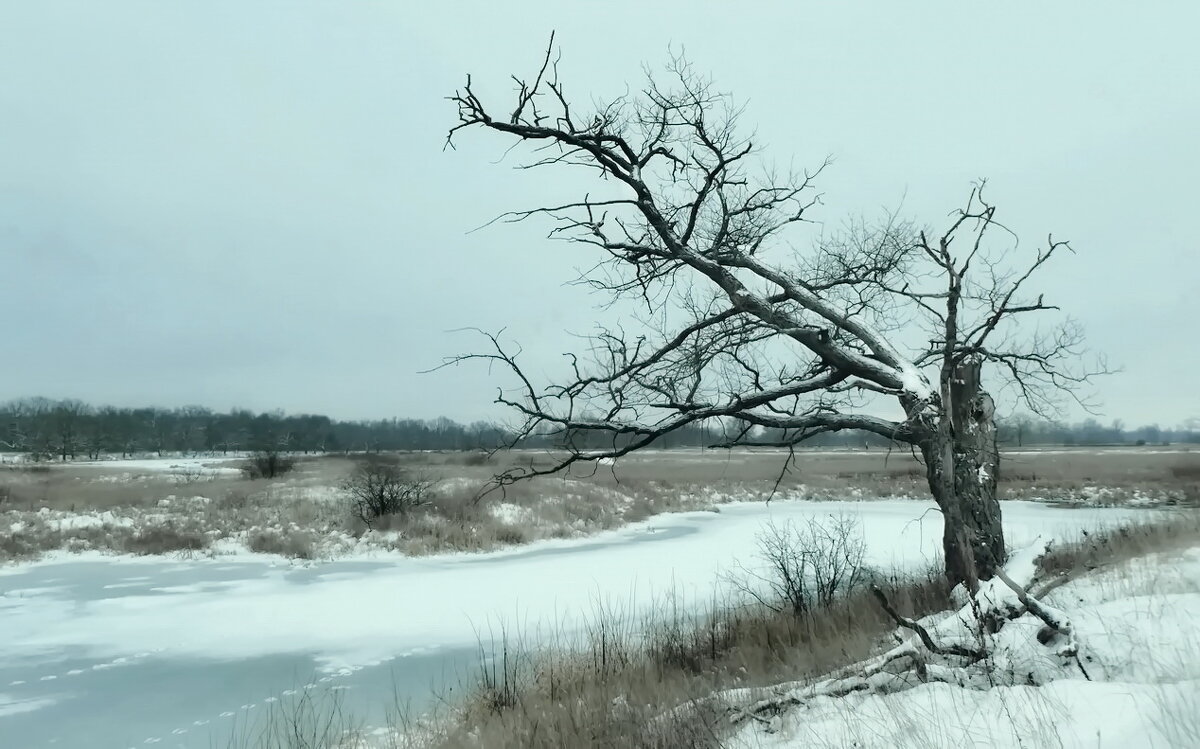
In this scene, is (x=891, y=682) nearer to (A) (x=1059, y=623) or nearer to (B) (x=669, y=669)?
(A) (x=1059, y=623)

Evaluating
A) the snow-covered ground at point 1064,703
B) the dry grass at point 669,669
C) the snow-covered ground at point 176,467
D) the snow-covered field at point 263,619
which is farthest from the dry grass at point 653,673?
the snow-covered ground at point 176,467

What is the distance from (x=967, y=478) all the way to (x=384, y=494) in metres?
19.0

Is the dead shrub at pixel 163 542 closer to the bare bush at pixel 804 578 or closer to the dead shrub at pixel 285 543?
the dead shrub at pixel 285 543

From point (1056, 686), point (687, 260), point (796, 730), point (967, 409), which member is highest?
point (687, 260)

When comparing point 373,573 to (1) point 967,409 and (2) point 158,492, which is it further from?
(2) point 158,492

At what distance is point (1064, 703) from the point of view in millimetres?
3740

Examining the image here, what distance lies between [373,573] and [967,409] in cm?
1334

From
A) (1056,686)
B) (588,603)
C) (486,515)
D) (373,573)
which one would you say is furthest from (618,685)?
(486,515)

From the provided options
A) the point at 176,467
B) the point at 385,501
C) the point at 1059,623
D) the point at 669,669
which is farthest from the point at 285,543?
the point at 176,467

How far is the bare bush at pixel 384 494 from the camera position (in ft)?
74.2

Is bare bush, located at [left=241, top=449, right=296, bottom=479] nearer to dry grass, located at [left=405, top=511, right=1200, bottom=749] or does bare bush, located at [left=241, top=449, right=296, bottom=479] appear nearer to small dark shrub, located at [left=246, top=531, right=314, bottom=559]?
small dark shrub, located at [left=246, top=531, right=314, bottom=559]

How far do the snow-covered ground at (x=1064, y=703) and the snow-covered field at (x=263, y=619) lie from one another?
4862mm

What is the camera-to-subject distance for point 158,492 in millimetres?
30875

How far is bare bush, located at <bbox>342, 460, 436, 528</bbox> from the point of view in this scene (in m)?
22.6
